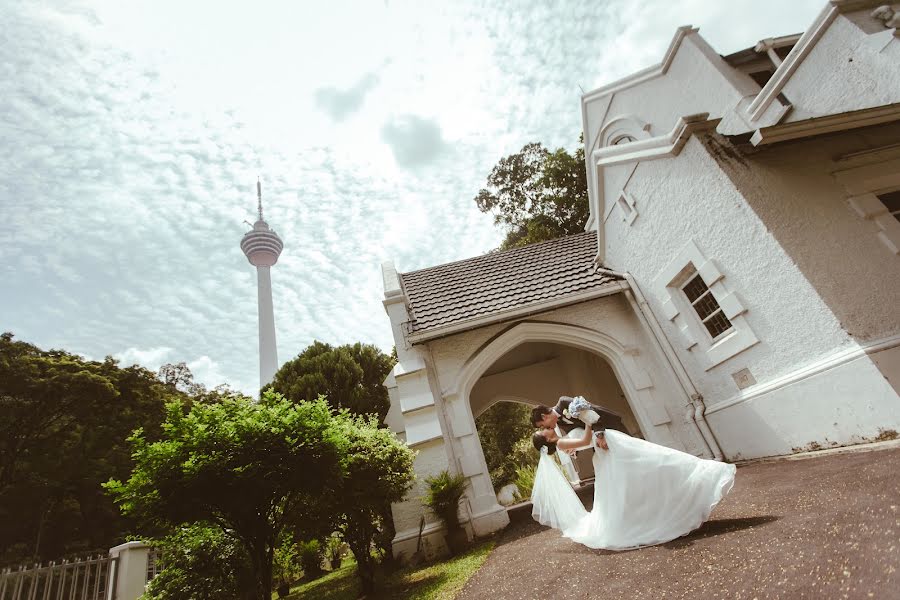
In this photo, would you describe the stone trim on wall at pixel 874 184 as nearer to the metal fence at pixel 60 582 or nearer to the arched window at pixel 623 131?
the arched window at pixel 623 131

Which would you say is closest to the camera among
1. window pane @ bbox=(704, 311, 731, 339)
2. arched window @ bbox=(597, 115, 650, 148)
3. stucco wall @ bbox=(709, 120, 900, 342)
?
stucco wall @ bbox=(709, 120, 900, 342)

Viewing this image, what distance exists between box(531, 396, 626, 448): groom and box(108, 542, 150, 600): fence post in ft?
24.6

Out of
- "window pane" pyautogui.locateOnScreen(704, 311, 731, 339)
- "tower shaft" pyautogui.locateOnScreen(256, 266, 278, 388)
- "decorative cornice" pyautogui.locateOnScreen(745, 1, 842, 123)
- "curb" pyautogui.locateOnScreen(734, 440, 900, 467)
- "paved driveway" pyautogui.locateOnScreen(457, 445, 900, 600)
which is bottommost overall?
"paved driveway" pyautogui.locateOnScreen(457, 445, 900, 600)

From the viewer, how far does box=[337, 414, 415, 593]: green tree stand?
6.16 m

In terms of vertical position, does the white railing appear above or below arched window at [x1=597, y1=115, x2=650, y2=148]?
below

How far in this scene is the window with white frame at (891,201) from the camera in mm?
6504

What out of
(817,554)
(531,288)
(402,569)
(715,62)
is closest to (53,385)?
(402,569)

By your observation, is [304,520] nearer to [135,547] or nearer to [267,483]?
[267,483]

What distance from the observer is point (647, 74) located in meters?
11.3

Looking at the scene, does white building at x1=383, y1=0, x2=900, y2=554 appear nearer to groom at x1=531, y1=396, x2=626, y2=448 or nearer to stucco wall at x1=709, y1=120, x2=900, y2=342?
stucco wall at x1=709, y1=120, x2=900, y2=342

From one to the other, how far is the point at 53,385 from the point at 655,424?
26273 millimetres

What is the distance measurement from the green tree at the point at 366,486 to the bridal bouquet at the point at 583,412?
3.14 meters

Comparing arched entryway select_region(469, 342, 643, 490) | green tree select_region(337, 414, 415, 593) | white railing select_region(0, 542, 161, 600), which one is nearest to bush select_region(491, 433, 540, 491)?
arched entryway select_region(469, 342, 643, 490)

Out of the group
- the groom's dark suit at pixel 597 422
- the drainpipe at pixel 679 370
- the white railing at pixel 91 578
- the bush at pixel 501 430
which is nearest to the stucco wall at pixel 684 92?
the drainpipe at pixel 679 370
